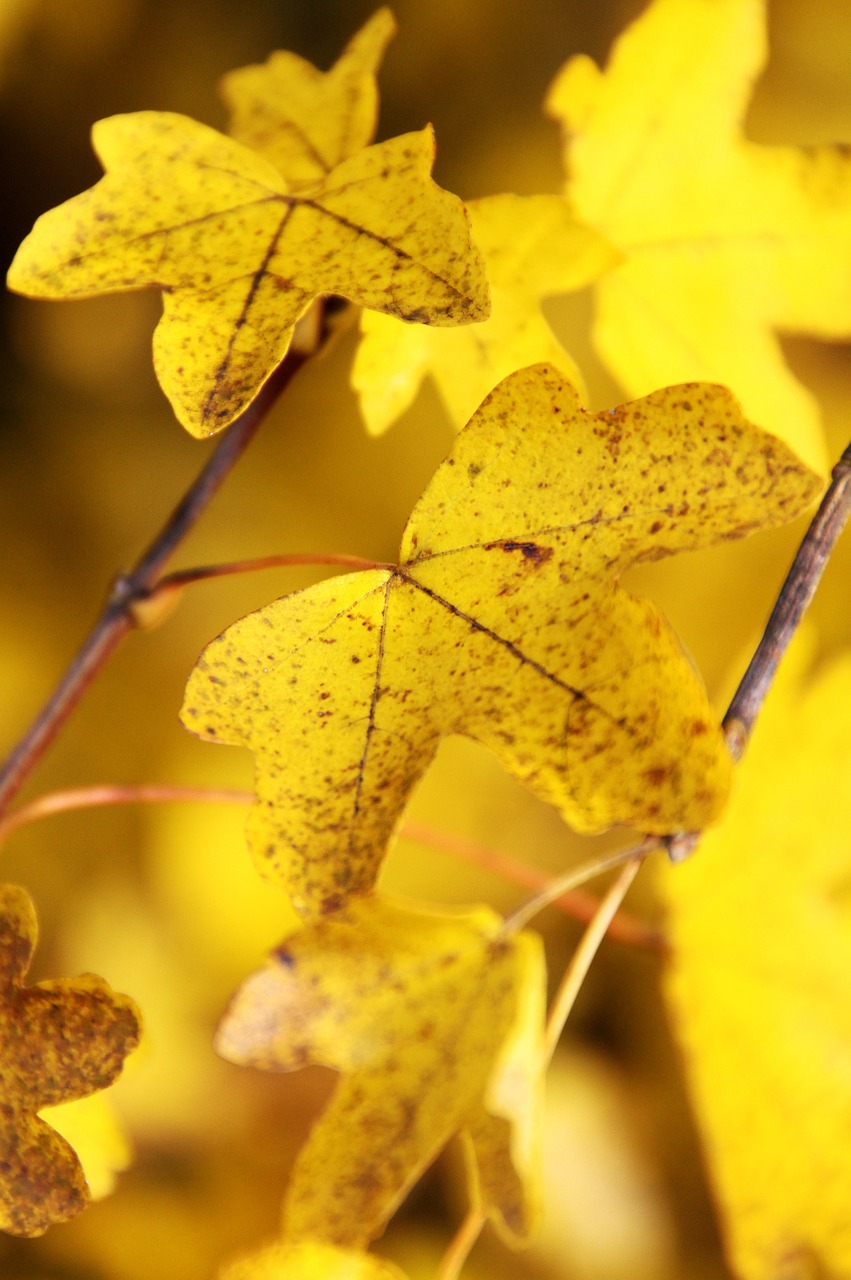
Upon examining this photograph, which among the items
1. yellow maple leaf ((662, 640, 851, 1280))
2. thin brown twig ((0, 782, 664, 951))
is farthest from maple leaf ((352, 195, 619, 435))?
yellow maple leaf ((662, 640, 851, 1280))

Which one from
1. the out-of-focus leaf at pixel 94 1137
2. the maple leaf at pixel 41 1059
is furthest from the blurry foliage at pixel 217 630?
the maple leaf at pixel 41 1059

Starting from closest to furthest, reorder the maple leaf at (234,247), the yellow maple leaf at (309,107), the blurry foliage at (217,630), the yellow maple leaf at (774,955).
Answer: the maple leaf at (234,247), the yellow maple leaf at (309,107), the yellow maple leaf at (774,955), the blurry foliage at (217,630)

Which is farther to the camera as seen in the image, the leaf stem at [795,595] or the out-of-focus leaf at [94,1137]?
the out-of-focus leaf at [94,1137]

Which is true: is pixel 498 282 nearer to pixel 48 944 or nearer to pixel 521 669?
pixel 521 669

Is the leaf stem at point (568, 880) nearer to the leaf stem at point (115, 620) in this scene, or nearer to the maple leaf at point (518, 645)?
the maple leaf at point (518, 645)

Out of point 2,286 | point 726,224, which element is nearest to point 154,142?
point 726,224

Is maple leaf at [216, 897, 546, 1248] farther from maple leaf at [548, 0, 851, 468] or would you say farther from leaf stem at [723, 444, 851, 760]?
maple leaf at [548, 0, 851, 468]
